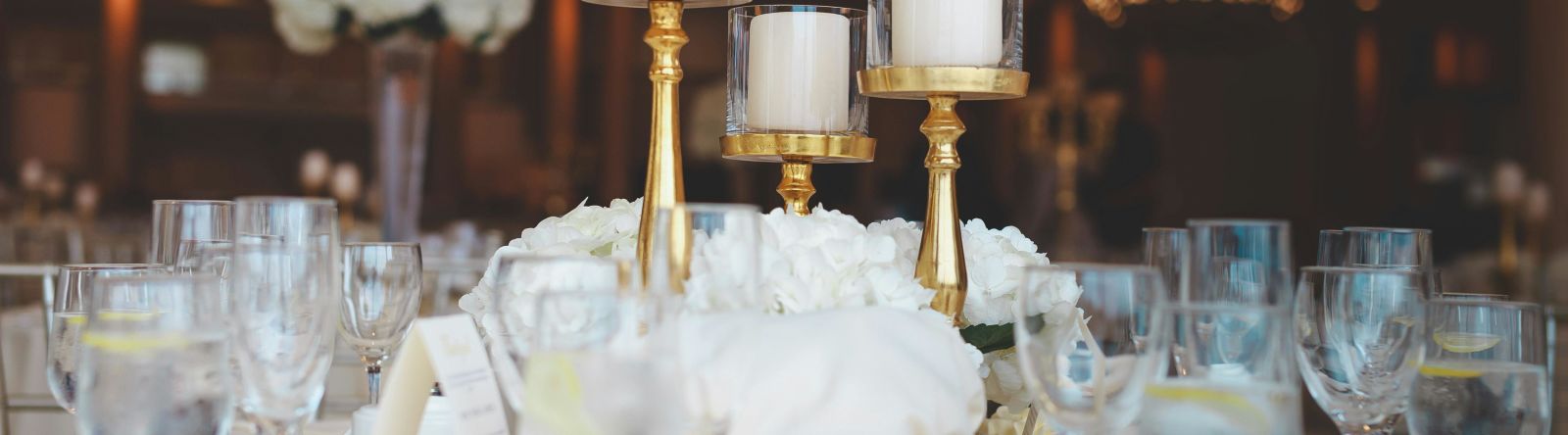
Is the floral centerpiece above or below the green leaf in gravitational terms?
above

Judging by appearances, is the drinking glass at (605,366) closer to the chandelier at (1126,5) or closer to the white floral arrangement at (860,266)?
the white floral arrangement at (860,266)

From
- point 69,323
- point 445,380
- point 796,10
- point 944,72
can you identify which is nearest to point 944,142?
point 944,72

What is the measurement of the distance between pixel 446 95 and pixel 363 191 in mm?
539

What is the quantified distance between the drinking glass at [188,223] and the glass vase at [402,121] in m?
1.69

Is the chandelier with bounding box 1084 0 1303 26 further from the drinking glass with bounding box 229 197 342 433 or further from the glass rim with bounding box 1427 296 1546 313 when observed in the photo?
the drinking glass with bounding box 229 197 342 433

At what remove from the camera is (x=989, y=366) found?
112cm

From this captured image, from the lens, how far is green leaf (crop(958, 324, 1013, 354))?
3.59ft

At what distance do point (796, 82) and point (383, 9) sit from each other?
1.94 metres

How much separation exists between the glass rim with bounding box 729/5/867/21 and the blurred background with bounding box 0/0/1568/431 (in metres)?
4.40

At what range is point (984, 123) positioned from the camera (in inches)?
242

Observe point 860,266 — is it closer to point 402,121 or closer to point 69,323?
point 69,323

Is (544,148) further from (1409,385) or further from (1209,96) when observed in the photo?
(1409,385)

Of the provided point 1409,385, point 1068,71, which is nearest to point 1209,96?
point 1068,71

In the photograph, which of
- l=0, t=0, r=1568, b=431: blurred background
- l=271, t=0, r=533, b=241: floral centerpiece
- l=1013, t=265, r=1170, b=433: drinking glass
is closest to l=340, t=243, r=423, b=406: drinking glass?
l=1013, t=265, r=1170, b=433: drinking glass
